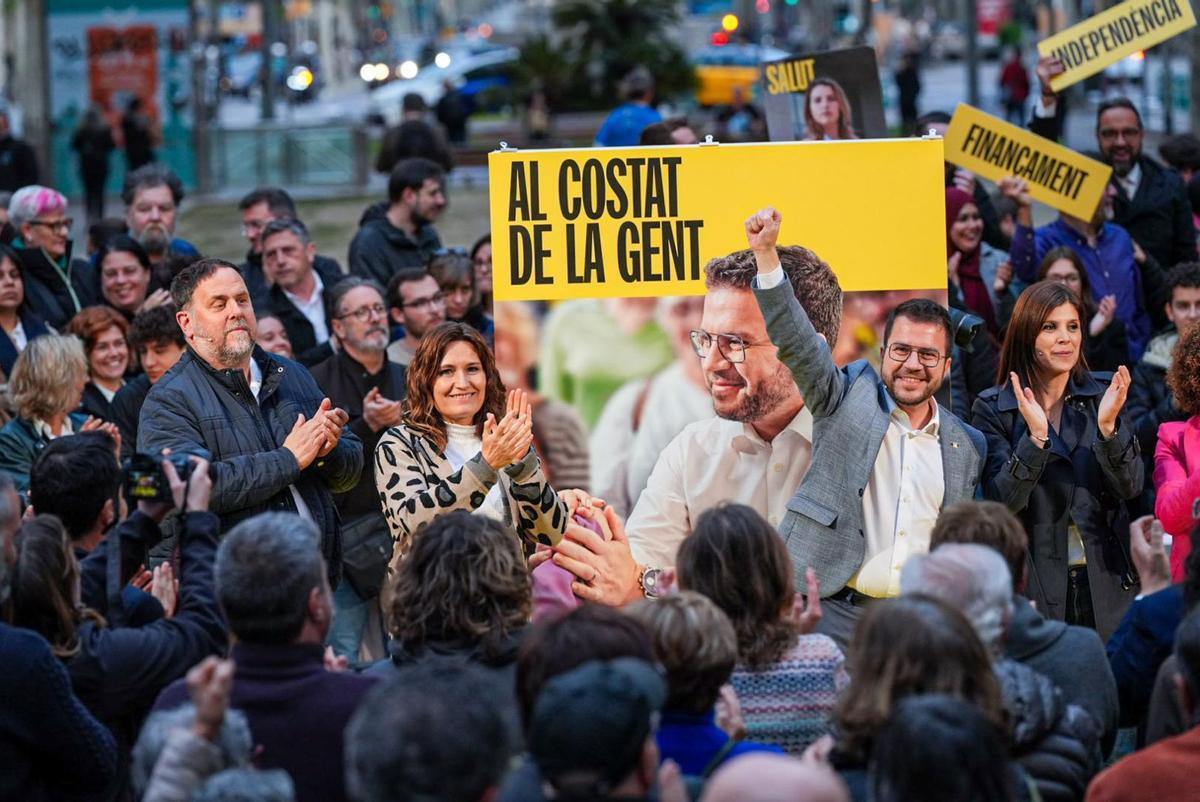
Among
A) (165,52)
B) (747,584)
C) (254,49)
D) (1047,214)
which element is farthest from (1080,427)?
(254,49)

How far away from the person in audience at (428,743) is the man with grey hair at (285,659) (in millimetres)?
534

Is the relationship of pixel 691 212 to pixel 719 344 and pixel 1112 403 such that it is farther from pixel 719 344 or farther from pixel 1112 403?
pixel 1112 403

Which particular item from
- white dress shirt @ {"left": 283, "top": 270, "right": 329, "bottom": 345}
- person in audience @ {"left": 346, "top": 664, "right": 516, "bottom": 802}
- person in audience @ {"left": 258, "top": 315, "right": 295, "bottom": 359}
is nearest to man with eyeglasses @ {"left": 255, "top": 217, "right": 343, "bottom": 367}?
white dress shirt @ {"left": 283, "top": 270, "right": 329, "bottom": 345}

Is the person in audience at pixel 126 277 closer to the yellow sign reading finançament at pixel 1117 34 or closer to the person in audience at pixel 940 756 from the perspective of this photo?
the yellow sign reading finançament at pixel 1117 34

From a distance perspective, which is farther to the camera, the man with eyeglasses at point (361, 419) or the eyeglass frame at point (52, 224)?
the eyeglass frame at point (52, 224)

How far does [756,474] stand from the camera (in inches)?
235

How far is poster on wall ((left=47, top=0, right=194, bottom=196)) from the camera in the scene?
25359mm

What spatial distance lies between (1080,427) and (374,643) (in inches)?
126

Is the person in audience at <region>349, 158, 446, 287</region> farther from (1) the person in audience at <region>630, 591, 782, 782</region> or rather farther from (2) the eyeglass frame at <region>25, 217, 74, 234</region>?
(1) the person in audience at <region>630, 591, 782, 782</region>

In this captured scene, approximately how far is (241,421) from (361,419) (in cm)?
148

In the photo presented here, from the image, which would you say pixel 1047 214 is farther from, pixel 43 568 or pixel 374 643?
pixel 43 568

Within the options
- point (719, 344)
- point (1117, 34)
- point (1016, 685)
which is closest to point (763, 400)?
point (719, 344)

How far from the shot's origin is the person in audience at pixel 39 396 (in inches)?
285

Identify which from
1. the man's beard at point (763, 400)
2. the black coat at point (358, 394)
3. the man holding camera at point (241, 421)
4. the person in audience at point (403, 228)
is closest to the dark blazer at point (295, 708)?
the man holding camera at point (241, 421)
